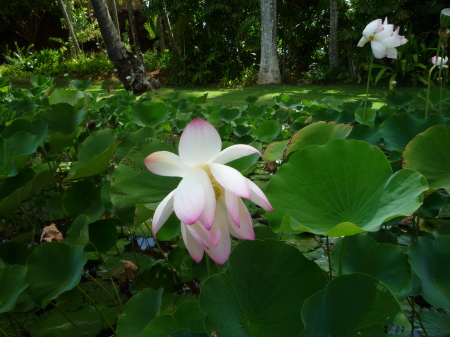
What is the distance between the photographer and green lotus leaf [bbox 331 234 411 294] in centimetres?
60

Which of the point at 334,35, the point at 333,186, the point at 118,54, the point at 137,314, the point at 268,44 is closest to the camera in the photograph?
the point at 333,186

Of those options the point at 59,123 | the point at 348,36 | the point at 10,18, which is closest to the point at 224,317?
the point at 59,123

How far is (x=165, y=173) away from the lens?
0.46 m

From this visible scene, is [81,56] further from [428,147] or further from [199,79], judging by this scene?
[428,147]

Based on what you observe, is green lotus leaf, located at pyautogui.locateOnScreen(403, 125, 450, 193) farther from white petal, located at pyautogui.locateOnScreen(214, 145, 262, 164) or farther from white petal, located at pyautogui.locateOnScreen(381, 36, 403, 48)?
white petal, located at pyautogui.locateOnScreen(381, 36, 403, 48)

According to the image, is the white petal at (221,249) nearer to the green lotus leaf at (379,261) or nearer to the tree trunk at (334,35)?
the green lotus leaf at (379,261)

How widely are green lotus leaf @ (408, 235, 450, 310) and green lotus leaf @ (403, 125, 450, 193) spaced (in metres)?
0.15

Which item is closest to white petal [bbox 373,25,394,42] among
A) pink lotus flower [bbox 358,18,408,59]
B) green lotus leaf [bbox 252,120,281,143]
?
pink lotus flower [bbox 358,18,408,59]

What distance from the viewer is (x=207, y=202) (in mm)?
398

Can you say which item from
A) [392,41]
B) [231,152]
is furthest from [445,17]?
[231,152]

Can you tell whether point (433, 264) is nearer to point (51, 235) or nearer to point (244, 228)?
point (244, 228)

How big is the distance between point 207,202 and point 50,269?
46 cm

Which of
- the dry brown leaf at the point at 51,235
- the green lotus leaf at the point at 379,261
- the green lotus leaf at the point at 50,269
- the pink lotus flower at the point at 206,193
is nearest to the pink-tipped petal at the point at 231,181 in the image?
the pink lotus flower at the point at 206,193

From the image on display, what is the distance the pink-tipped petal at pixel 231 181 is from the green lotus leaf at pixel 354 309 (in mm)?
140
